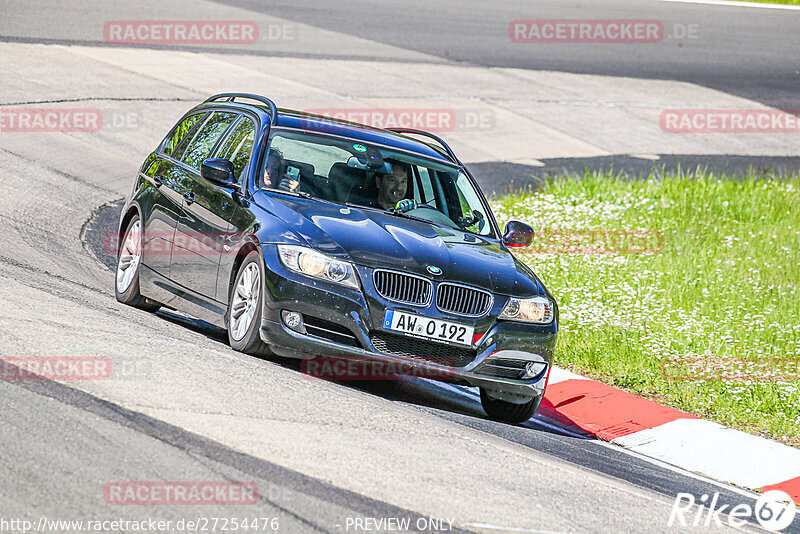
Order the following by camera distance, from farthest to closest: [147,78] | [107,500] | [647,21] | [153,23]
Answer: [647,21]
[153,23]
[147,78]
[107,500]

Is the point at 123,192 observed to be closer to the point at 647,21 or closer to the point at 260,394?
the point at 260,394

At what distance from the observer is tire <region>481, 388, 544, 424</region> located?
819 centimetres

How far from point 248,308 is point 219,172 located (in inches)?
43.8

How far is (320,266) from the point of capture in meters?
7.38

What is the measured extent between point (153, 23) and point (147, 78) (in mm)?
4478

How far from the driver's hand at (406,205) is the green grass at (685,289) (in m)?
2.47

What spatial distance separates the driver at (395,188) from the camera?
8.56m

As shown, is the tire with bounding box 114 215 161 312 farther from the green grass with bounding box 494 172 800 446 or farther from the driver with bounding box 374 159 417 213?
the green grass with bounding box 494 172 800 446

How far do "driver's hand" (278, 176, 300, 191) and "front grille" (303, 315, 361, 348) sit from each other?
1.27 m

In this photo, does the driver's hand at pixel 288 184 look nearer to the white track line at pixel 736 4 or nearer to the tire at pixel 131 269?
the tire at pixel 131 269

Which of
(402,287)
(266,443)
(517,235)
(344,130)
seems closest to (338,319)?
(402,287)

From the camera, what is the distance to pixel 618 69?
84.3 ft

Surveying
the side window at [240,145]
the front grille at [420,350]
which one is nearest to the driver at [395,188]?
the side window at [240,145]

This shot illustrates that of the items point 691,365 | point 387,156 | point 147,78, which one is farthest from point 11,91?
point 691,365
